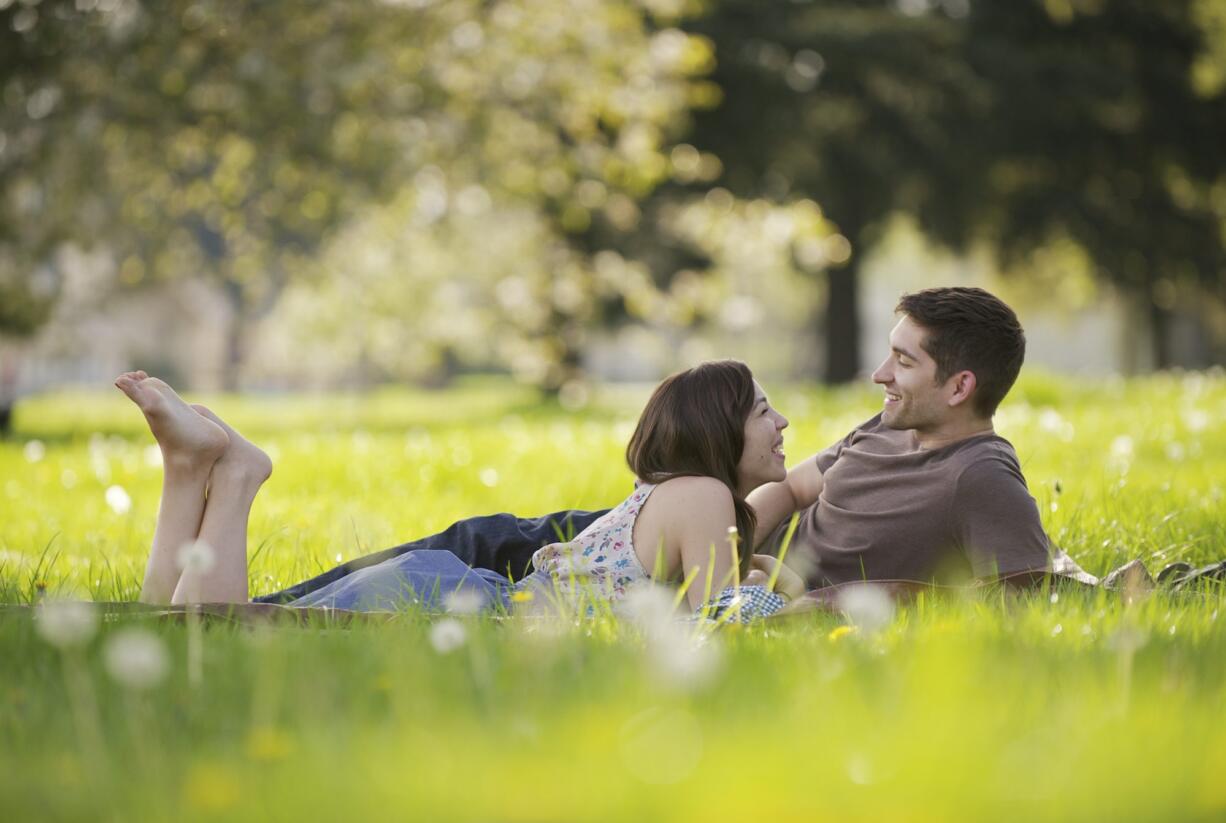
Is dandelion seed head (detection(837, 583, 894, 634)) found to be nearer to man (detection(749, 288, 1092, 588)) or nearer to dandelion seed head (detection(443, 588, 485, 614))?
man (detection(749, 288, 1092, 588))

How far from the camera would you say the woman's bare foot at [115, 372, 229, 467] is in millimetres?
3811

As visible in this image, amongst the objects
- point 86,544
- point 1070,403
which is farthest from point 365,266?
point 86,544

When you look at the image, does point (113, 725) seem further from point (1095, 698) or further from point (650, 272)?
point (650, 272)

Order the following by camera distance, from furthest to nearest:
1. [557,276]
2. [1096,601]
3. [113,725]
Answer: [557,276]
[1096,601]
[113,725]

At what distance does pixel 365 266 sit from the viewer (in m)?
22.4

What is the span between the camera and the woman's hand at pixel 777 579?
3.89 metres

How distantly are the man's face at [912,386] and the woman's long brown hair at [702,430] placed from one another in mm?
439

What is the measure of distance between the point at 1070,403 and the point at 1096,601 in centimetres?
1072

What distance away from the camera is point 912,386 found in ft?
12.7

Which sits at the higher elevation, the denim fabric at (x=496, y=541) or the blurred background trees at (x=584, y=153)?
the blurred background trees at (x=584, y=153)

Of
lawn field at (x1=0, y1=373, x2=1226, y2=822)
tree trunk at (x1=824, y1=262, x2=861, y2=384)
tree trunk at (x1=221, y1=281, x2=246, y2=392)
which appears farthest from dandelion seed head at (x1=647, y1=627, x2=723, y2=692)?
tree trunk at (x1=221, y1=281, x2=246, y2=392)

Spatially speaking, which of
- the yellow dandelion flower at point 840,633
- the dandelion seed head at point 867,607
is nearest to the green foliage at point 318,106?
the dandelion seed head at point 867,607

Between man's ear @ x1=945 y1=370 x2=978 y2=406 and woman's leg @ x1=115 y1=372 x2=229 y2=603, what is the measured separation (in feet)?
7.27

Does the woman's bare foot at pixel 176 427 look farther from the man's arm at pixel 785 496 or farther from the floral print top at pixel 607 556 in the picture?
the man's arm at pixel 785 496
